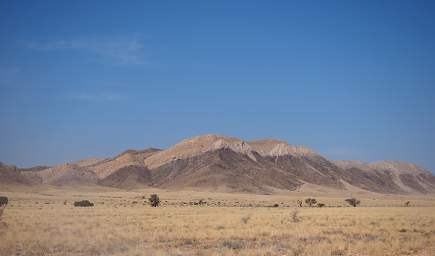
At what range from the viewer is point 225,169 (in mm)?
191750

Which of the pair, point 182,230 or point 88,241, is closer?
point 88,241

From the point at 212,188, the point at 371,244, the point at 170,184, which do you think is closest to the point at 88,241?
the point at 371,244

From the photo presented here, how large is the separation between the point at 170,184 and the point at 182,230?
6167 inches

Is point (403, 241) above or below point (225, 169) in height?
below

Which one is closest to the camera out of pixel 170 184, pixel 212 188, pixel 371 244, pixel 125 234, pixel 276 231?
pixel 371 244

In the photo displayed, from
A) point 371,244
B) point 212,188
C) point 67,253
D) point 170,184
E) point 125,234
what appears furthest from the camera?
point 170,184

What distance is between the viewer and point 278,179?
192000mm

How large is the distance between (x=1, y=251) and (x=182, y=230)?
1101 centimetres

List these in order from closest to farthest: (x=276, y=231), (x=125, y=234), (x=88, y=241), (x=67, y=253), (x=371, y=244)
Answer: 1. (x=67, y=253)
2. (x=371, y=244)
3. (x=88, y=241)
4. (x=125, y=234)
5. (x=276, y=231)

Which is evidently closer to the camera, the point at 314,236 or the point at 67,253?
the point at 67,253

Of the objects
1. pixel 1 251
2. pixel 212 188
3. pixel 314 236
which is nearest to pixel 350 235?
pixel 314 236

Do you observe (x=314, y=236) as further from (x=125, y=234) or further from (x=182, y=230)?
(x=125, y=234)

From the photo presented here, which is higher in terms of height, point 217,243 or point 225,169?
point 225,169

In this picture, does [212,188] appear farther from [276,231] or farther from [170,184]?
[276,231]
